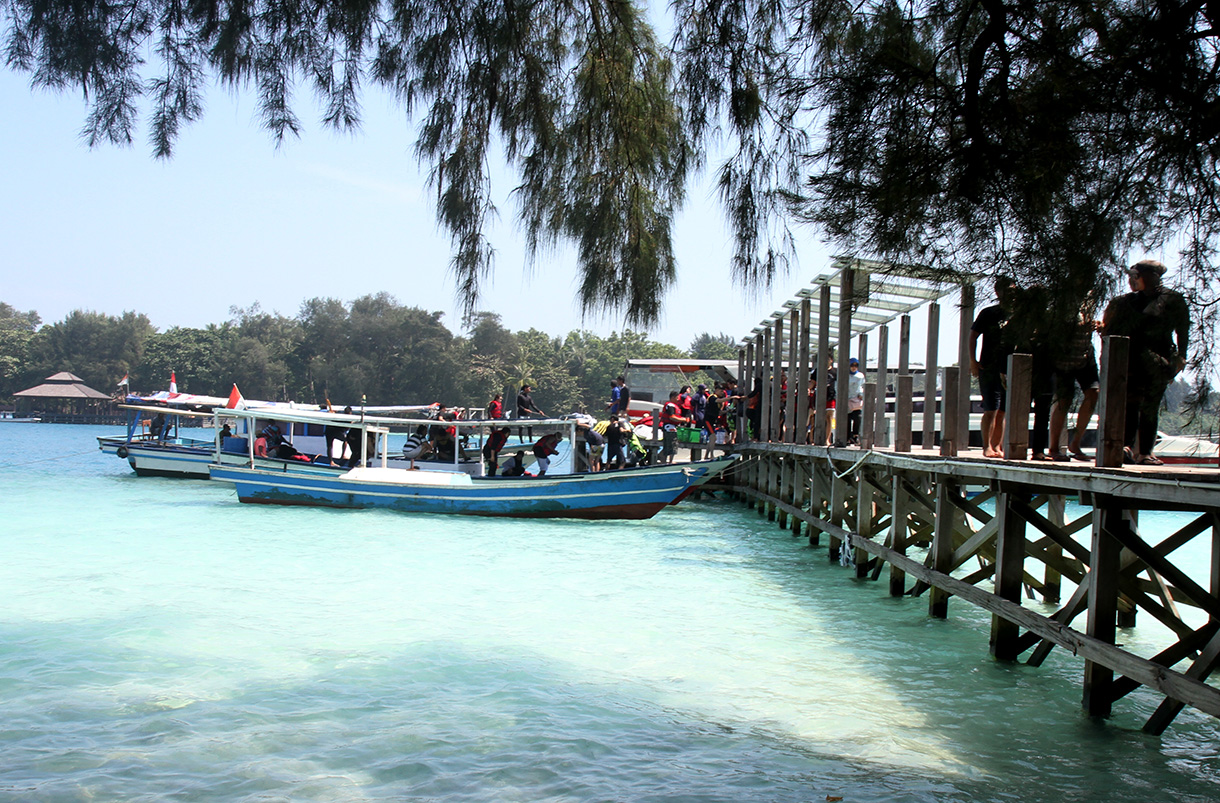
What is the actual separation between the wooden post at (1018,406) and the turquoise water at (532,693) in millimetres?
1886

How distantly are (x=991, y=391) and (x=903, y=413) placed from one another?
2006 mm

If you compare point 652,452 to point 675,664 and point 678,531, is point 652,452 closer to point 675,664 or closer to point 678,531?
point 678,531

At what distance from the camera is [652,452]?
2522 cm

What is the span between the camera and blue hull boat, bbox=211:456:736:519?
772 inches

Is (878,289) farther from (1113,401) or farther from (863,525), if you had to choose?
(863,525)

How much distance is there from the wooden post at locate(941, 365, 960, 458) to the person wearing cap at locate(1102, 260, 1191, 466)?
3083 mm

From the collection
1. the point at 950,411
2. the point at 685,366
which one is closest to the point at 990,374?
the point at 950,411

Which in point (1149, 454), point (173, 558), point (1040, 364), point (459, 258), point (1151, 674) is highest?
point (459, 258)

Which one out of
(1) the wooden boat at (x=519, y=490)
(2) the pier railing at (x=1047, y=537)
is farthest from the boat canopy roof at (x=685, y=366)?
(2) the pier railing at (x=1047, y=537)

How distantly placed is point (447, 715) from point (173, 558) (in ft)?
31.9

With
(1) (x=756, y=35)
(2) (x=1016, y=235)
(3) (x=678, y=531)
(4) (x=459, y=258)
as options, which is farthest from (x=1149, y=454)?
(3) (x=678, y=531)

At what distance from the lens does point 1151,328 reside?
4.49 meters

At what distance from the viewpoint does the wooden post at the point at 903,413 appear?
34.2 ft

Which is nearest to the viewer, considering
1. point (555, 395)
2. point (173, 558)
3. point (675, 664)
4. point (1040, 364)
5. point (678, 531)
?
point (1040, 364)
